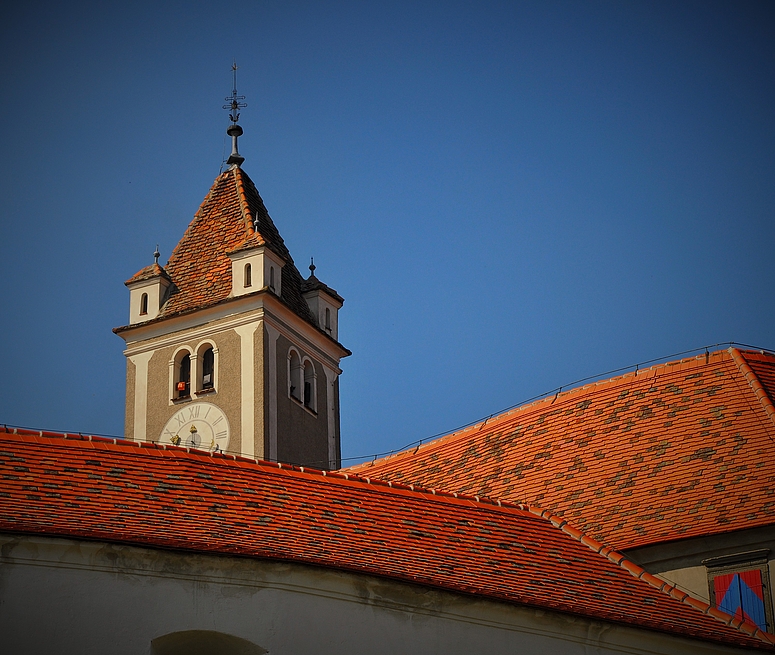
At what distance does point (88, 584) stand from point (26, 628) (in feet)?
2.56

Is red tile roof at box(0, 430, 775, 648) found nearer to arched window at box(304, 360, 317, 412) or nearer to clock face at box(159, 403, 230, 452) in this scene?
clock face at box(159, 403, 230, 452)

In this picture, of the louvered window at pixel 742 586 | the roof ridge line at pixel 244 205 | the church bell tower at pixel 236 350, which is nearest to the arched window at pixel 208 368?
the church bell tower at pixel 236 350

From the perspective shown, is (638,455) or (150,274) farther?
(150,274)

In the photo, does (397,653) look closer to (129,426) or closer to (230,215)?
(129,426)

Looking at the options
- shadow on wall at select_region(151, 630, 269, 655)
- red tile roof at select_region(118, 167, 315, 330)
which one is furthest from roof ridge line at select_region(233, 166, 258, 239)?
shadow on wall at select_region(151, 630, 269, 655)

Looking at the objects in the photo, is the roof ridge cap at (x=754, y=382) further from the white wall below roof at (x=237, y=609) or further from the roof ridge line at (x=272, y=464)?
the white wall below roof at (x=237, y=609)

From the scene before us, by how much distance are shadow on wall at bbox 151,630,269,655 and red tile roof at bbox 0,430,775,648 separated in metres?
0.89

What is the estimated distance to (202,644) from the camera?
51.2 ft

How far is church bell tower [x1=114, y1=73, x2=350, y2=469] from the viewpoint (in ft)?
110

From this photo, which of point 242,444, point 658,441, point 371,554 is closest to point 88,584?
point 371,554

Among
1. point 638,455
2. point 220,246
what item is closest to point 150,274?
point 220,246

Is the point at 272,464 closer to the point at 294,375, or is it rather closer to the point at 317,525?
the point at 317,525

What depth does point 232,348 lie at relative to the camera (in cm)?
3416

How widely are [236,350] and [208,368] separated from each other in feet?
3.67
